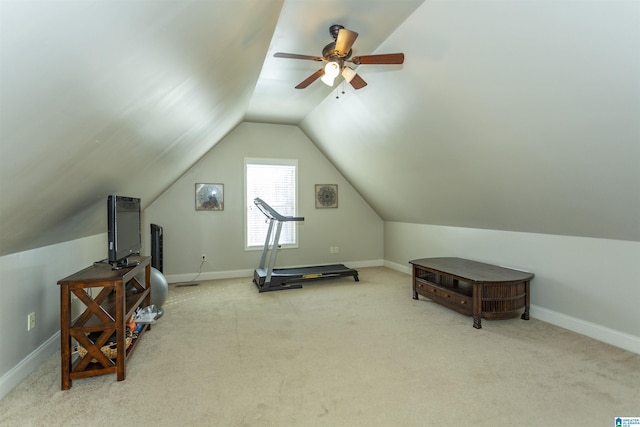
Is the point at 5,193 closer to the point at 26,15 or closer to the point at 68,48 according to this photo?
the point at 68,48

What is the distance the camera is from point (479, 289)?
3.36 metres

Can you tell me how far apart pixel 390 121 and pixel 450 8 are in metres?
1.60

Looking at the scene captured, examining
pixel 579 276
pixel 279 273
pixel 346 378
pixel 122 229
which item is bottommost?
pixel 346 378

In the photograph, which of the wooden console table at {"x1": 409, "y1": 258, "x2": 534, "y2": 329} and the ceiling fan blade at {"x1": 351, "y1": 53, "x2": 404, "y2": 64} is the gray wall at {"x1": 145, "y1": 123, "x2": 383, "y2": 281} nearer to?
the wooden console table at {"x1": 409, "y1": 258, "x2": 534, "y2": 329}

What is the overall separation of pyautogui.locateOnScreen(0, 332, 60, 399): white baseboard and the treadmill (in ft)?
8.07

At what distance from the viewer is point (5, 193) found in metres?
1.61

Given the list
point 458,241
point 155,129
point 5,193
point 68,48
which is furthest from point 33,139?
point 458,241

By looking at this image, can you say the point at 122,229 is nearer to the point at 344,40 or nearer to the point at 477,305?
the point at 344,40

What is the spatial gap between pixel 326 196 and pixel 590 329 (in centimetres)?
430

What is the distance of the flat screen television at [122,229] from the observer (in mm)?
2561

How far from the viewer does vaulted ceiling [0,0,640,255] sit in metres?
1.30

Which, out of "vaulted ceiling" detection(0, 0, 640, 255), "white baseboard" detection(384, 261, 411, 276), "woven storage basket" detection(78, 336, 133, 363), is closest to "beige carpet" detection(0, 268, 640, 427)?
"woven storage basket" detection(78, 336, 133, 363)

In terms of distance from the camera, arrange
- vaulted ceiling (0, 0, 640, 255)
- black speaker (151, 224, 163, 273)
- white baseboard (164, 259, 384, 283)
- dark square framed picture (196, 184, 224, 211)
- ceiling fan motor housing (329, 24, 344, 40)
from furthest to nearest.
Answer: dark square framed picture (196, 184, 224, 211), white baseboard (164, 259, 384, 283), black speaker (151, 224, 163, 273), ceiling fan motor housing (329, 24, 344, 40), vaulted ceiling (0, 0, 640, 255)

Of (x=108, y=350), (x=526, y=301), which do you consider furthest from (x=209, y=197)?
(x=526, y=301)
